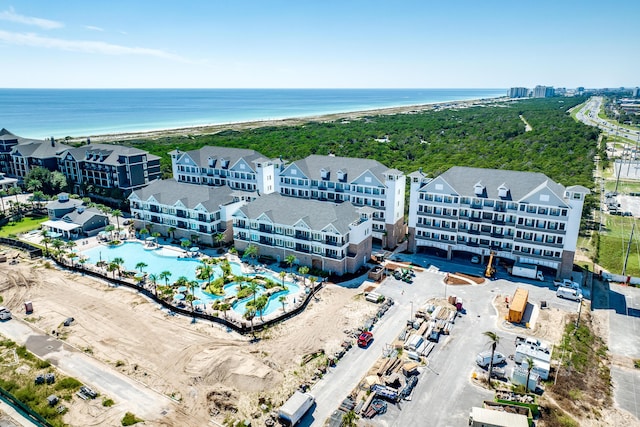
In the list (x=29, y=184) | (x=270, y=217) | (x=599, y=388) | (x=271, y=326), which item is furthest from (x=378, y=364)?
(x=29, y=184)

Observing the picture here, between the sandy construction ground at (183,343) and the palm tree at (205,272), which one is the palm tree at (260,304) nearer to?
the sandy construction ground at (183,343)

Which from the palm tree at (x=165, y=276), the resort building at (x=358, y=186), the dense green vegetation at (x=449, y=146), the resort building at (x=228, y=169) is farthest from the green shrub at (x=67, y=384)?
the dense green vegetation at (x=449, y=146)

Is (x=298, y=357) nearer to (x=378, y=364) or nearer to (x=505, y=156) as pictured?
(x=378, y=364)

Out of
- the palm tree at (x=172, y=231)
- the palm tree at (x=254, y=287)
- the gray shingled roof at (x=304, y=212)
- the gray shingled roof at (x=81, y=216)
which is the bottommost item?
the palm tree at (x=254, y=287)

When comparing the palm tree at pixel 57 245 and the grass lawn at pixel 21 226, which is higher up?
the palm tree at pixel 57 245

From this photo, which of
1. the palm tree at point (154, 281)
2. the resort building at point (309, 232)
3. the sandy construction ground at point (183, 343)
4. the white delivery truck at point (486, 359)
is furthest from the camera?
the resort building at point (309, 232)

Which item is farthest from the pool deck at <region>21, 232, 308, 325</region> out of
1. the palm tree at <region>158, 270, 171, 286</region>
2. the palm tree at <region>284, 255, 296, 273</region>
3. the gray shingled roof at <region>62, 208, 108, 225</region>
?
the gray shingled roof at <region>62, 208, 108, 225</region>

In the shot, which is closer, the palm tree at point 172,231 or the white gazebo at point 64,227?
the palm tree at point 172,231
